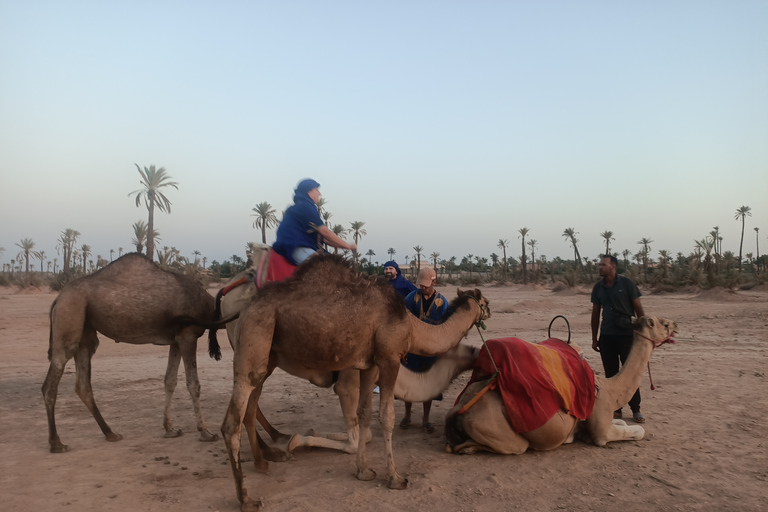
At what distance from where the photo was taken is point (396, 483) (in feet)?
14.8

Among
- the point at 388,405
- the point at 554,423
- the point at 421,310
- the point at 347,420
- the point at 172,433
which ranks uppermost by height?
the point at 421,310

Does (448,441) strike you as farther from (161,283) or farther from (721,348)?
(721,348)

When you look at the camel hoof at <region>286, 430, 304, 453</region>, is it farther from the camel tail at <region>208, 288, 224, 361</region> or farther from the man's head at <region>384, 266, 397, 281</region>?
the man's head at <region>384, 266, 397, 281</region>

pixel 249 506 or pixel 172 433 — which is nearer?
pixel 249 506

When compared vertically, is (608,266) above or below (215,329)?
above

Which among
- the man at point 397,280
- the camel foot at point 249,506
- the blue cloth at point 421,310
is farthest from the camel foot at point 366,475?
the man at point 397,280

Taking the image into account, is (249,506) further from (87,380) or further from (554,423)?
(87,380)

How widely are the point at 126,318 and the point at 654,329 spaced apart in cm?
618

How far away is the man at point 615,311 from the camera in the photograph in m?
6.77

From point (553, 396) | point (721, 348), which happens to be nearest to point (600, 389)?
point (553, 396)

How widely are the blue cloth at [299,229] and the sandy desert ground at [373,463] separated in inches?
87.6

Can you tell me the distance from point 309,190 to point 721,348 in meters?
11.0

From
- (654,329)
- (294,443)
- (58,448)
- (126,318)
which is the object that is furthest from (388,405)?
Answer: (58,448)

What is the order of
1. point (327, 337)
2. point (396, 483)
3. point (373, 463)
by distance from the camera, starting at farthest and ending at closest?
1. point (373, 463)
2. point (396, 483)
3. point (327, 337)
